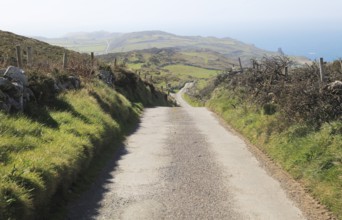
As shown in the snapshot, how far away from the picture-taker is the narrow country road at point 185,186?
8.73 metres

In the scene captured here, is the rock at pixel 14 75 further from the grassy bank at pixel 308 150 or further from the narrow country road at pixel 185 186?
the grassy bank at pixel 308 150

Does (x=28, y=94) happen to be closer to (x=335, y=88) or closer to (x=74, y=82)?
(x=74, y=82)

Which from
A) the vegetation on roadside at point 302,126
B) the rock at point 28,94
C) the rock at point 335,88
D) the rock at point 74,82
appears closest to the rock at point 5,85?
the rock at point 28,94

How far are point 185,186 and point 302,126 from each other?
19.0 ft

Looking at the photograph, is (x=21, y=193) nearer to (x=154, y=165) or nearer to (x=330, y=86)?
(x=154, y=165)

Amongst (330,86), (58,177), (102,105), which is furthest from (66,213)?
(102,105)

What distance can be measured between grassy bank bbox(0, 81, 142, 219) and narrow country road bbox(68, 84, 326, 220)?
0.81 metres

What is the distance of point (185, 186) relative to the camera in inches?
416

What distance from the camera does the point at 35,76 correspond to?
51.4ft

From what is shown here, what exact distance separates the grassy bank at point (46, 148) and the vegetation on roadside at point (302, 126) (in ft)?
21.0

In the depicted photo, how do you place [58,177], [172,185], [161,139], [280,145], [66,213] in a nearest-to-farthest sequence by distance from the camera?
[66,213] < [58,177] < [172,185] < [280,145] < [161,139]

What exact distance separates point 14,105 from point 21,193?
583 centimetres

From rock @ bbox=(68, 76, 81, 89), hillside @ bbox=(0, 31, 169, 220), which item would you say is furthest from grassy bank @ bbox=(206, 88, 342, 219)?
rock @ bbox=(68, 76, 81, 89)

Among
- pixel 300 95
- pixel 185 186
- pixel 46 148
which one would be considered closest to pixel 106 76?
pixel 300 95
